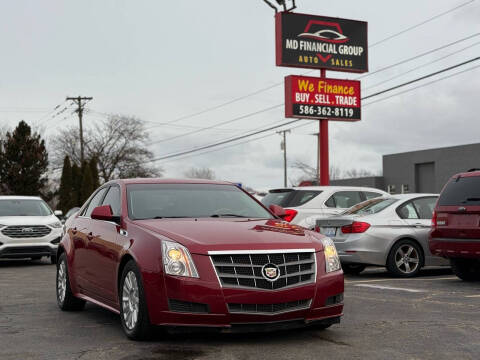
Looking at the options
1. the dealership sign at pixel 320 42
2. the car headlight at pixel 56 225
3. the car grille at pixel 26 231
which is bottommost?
the car grille at pixel 26 231

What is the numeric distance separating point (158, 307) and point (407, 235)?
724cm

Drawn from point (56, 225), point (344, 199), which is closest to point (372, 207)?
point (344, 199)

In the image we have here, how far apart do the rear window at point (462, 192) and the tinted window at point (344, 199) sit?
10.5 feet

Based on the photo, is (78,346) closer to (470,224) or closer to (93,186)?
(470,224)

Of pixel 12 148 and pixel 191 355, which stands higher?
pixel 12 148

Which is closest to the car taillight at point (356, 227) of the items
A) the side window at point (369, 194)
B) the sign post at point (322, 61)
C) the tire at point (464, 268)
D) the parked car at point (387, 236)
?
the parked car at point (387, 236)

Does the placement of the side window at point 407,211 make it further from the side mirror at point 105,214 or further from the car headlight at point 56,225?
the car headlight at point 56,225

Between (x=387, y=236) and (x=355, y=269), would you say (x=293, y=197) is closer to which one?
(x=355, y=269)

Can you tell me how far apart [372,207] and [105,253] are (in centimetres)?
671

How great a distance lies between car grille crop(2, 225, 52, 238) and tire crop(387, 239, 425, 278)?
8350 mm

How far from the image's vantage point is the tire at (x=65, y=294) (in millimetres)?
8773

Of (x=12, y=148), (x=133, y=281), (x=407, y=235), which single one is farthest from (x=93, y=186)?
(x=133, y=281)

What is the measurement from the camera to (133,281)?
6688 millimetres

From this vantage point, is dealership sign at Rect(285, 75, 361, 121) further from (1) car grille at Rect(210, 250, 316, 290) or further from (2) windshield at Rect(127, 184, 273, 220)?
(1) car grille at Rect(210, 250, 316, 290)
